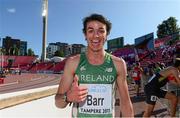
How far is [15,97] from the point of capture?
17.9 feet

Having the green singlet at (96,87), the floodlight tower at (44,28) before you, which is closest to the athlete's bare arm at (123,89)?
the green singlet at (96,87)

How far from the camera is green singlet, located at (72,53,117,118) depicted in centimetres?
327

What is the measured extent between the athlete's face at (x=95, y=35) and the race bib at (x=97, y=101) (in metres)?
0.41

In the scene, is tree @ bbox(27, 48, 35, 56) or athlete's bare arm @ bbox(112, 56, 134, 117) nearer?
athlete's bare arm @ bbox(112, 56, 134, 117)

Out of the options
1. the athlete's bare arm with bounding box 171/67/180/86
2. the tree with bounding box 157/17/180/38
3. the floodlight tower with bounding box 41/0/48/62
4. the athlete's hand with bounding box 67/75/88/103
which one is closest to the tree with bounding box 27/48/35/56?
the floodlight tower with bounding box 41/0/48/62

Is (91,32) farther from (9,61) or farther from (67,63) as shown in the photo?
(9,61)

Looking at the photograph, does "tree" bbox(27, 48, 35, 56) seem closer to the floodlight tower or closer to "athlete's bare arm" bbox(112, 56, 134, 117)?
the floodlight tower

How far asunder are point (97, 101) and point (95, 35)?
2.33 ft

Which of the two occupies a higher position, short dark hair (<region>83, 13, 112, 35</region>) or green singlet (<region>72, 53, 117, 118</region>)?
short dark hair (<region>83, 13, 112, 35</region>)

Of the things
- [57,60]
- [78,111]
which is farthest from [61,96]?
[57,60]

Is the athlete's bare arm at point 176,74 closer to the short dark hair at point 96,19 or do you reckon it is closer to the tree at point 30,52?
the short dark hair at point 96,19

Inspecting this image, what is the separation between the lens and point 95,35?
10.6ft

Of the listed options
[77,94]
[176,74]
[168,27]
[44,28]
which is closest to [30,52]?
[44,28]

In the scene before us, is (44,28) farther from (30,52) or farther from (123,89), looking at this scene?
(123,89)
